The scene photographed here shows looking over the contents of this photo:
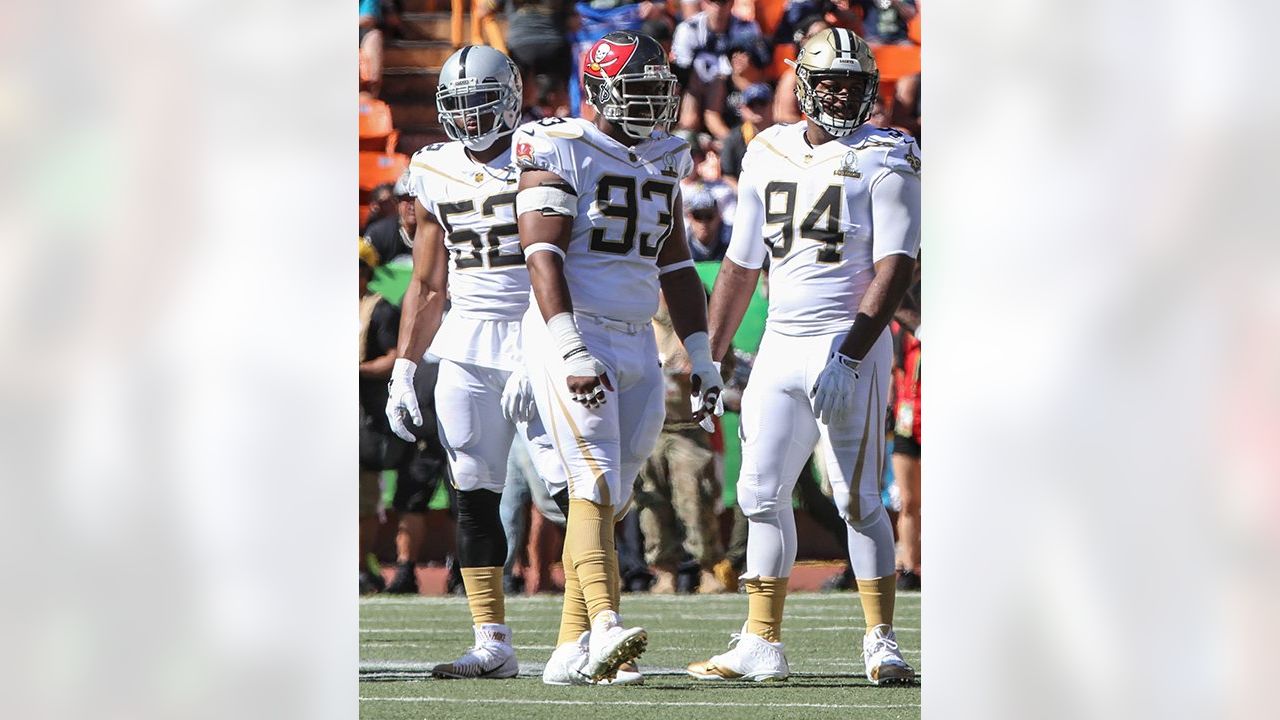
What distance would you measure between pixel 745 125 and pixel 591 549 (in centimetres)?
150

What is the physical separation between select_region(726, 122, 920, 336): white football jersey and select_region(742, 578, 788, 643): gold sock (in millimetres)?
625

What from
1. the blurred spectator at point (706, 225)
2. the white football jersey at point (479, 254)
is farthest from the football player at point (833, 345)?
the white football jersey at point (479, 254)

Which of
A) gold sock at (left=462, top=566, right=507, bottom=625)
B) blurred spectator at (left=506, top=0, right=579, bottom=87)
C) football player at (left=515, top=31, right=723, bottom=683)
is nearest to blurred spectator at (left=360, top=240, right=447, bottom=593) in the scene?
gold sock at (left=462, top=566, right=507, bottom=625)

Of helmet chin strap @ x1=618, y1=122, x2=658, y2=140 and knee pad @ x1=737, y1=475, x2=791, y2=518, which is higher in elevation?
helmet chin strap @ x1=618, y1=122, x2=658, y2=140

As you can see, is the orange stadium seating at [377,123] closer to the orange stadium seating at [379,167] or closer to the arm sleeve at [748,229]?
the orange stadium seating at [379,167]

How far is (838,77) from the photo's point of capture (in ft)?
15.6

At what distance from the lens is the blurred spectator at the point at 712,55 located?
5.57 metres

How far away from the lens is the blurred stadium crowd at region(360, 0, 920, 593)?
5242 mm

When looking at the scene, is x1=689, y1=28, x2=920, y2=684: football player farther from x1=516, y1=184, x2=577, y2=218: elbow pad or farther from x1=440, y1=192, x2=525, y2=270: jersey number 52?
x1=440, y1=192, x2=525, y2=270: jersey number 52
